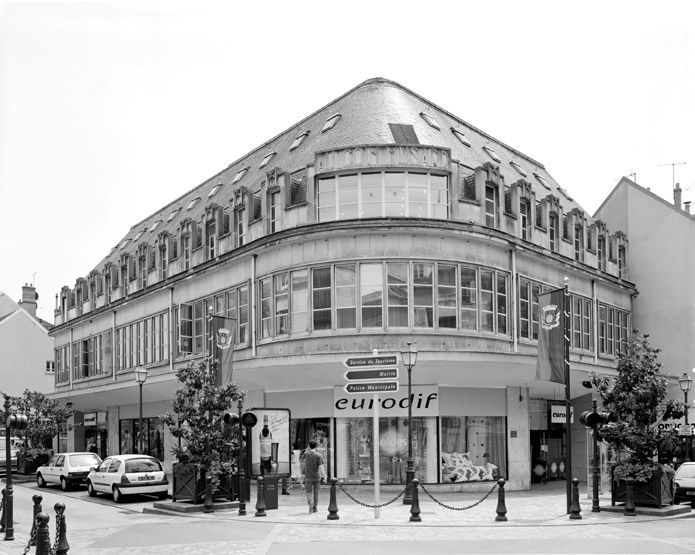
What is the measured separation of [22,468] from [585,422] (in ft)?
100

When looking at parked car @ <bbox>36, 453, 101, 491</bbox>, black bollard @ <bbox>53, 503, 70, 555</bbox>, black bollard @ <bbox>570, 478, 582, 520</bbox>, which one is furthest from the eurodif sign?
black bollard @ <bbox>53, 503, 70, 555</bbox>

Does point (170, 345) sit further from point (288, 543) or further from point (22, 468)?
point (288, 543)

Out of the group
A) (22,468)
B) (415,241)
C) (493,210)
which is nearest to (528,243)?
(493,210)

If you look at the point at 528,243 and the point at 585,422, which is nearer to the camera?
the point at 585,422

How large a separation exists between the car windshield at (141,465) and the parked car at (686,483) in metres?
15.3

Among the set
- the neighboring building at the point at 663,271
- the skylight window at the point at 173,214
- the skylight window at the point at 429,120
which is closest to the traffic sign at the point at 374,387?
the skylight window at the point at 429,120

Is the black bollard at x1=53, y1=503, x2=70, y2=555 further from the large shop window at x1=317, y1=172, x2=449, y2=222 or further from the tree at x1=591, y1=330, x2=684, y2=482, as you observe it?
the large shop window at x1=317, y1=172, x2=449, y2=222

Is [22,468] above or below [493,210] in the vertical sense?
below

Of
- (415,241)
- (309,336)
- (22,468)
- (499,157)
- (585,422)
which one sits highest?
(499,157)

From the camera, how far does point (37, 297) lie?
74562 millimetres

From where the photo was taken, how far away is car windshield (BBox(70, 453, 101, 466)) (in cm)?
3384

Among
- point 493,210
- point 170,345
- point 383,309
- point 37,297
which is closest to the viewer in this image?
point 383,309

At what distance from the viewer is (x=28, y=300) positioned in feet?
241

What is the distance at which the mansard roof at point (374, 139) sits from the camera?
108 feet
